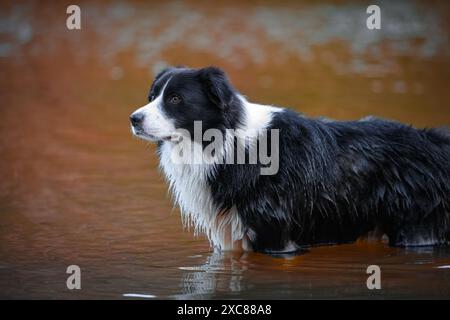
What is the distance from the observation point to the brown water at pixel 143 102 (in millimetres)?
6914

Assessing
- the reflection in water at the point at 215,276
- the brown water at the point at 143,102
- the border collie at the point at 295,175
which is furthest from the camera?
the border collie at the point at 295,175

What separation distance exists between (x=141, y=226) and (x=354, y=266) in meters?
2.28

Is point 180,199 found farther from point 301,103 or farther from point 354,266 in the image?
point 301,103

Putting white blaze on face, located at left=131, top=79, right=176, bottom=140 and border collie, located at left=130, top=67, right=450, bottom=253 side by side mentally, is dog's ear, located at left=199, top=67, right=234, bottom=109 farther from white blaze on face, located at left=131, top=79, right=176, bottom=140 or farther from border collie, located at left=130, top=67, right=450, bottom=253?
white blaze on face, located at left=131, top=79, right=176, bottom=140

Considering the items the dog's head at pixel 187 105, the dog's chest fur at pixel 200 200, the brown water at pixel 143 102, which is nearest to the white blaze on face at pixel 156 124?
the dog's head at pixel 187 105

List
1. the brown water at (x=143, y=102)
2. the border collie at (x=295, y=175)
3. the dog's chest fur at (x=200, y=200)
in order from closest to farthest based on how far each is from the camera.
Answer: the brown water at (x=143, y=102), the border collie at (x=295, y=175), the dog's chest fur at (x=200, y=200)

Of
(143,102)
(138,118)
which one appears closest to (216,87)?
(138,118)

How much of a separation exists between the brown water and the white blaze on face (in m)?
1.07

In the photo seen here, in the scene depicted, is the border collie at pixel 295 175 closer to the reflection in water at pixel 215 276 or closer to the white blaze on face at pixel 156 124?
the white blaze on face at pixel 156 124

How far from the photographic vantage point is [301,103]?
14.2 meters

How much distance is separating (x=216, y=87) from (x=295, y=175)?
0.97 m

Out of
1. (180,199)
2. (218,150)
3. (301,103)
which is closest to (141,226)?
(180,199)

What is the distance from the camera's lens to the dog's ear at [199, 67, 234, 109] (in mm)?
6970

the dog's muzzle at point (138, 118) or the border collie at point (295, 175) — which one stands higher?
the dog's muzzle at point (138, 118)
